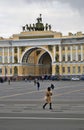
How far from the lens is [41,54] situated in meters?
118

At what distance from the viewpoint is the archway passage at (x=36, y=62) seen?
11506 cm

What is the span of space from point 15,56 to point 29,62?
425 centimetres

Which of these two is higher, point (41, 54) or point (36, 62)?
point (41, 54)

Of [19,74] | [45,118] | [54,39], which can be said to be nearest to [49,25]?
[54,39]

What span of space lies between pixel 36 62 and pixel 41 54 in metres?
2.58

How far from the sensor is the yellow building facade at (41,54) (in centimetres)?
10912

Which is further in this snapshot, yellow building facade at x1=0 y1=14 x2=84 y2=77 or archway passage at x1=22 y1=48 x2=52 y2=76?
archway passage at x1=22 y1=48 x2=52 y2=76

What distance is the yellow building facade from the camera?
10912 centimetres

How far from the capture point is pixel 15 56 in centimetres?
11556

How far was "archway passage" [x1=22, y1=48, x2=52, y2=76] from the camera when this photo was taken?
378 feet

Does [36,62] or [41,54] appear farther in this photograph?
[41,54]

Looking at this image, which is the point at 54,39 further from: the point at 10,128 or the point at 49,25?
the point at 10,128

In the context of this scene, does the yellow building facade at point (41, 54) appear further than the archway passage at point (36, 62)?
No

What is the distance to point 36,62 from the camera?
117500mm
